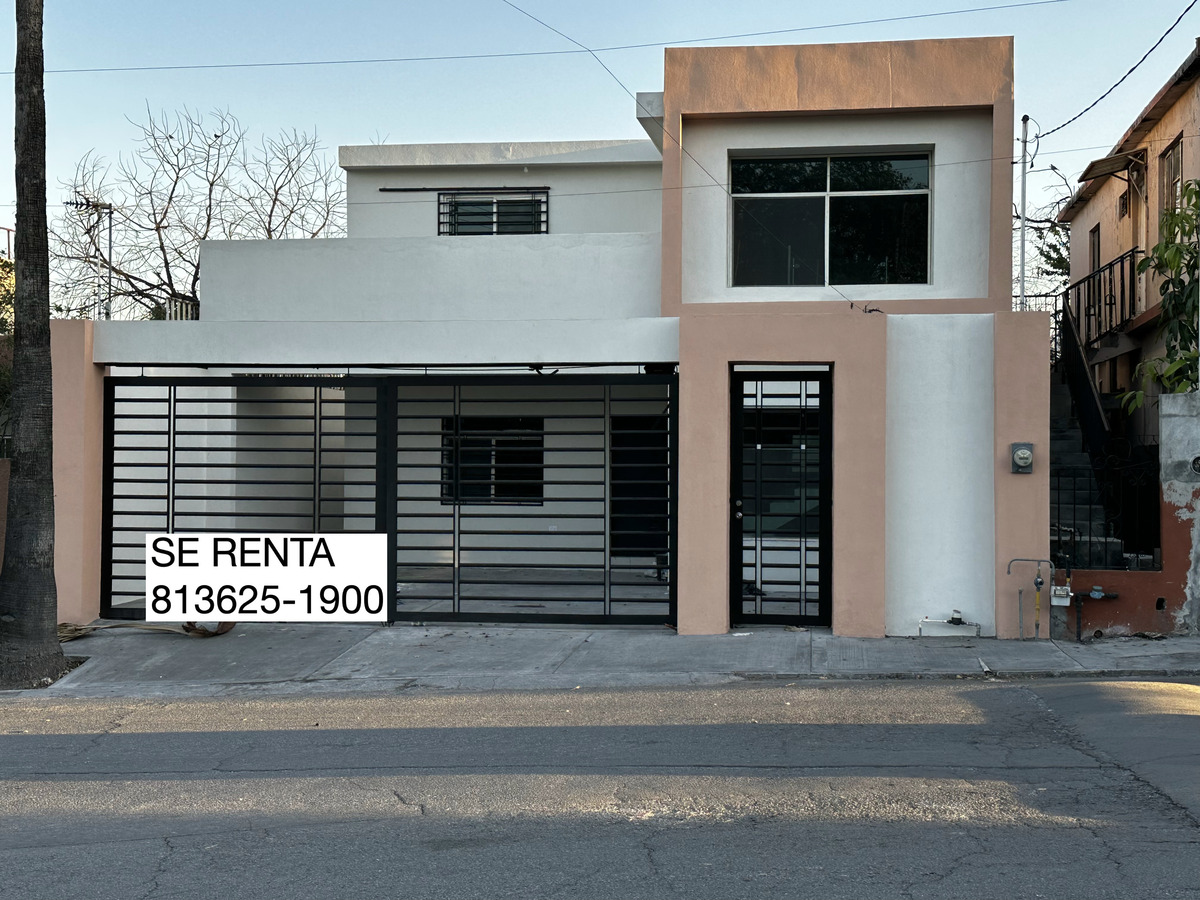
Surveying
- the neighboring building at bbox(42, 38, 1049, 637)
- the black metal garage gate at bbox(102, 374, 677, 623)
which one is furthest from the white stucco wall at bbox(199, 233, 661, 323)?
the black metal garage gate at bbox(102, 374, 677, 623)

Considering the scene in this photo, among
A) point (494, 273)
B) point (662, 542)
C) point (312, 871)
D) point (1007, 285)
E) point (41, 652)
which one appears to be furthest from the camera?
point (662, 542)

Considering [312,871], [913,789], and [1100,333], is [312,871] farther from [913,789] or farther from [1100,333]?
[1100,333]

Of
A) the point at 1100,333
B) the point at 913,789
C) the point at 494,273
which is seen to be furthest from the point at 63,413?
the point at 1100,333

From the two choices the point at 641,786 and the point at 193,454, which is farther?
the point at 193,454

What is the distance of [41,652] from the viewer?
33.4 ft

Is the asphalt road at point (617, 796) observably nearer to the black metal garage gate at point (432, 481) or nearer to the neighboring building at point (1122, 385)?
the neighboring building at point (1122, 385)

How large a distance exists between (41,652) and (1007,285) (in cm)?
1011

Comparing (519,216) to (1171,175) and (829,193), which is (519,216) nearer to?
(829,193)

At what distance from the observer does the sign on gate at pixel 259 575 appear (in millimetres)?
11836

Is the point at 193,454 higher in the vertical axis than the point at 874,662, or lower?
higher

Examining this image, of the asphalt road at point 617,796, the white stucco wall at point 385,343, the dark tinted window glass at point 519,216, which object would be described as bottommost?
the asphalt road at point 617,796

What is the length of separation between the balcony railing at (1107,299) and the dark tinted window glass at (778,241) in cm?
701

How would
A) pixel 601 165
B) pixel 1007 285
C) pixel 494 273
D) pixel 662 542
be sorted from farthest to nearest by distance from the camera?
pixel 601 165 < pixel 662 542 < pixel 494 273 < pixel 1007 285

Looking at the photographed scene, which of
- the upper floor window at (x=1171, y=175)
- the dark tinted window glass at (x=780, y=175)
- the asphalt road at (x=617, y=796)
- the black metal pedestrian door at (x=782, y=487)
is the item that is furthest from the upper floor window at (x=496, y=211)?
the asphalt road at (x=617, y=796)
